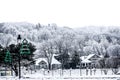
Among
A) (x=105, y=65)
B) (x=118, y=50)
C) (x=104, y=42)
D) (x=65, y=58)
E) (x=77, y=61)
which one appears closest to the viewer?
(x=105, y=65)

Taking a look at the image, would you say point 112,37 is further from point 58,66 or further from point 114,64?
point 114,64

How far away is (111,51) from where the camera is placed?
139375 mm

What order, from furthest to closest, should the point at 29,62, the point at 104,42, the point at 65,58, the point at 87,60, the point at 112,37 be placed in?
the point at 112,37 → the point at 104,42 → the point at 87,60 → the point at 65,58 → the point at 29,62

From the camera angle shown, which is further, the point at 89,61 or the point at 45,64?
the point at 89,61

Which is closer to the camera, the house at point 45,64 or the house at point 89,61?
the house at point 45,64

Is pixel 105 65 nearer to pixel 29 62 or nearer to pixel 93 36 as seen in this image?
pixel 29 62

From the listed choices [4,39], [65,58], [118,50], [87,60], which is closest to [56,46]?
[87,60]

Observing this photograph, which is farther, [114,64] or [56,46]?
[56,46]

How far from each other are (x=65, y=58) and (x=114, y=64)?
25.8 m

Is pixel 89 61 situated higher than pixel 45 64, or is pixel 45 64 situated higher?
pixel 89 61

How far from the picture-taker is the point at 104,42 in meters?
164

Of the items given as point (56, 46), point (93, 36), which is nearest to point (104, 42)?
point (93, 36)

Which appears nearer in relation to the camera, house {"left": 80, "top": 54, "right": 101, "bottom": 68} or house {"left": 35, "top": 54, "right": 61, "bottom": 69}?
house {"left": 35, "top": 54, "right": 61, "bottom": 69}

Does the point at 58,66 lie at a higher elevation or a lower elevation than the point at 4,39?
lower
